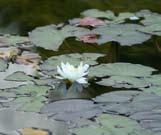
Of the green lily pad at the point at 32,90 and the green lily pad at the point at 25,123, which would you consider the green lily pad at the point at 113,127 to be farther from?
the green lily pad at the point at 32,90

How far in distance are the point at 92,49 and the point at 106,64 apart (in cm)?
38

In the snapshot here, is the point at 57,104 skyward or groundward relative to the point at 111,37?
groundward

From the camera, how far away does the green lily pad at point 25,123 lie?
1804mm

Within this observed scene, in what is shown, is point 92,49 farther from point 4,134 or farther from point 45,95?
point 4,134

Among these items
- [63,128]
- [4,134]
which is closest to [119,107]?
[63,128]

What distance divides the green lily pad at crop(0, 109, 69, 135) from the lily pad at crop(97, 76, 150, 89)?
0.37 metres

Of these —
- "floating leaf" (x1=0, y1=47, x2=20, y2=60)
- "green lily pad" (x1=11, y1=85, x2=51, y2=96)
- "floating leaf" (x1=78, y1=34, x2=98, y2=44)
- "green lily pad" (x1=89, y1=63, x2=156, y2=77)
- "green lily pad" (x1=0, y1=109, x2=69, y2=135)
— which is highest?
"floating leaf" (x1=78, y1=34, x2=98, y2=44)

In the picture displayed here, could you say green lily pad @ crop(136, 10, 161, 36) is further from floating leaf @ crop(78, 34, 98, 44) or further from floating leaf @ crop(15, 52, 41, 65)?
floating leaf @ crop(15, 52, 41, 65)

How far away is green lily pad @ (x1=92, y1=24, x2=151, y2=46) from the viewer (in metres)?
2.67

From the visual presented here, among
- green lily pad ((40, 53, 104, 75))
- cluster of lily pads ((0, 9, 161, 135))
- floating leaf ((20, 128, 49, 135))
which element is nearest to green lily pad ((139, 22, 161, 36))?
cluster of lily pads ((0, 9, 161, 135))

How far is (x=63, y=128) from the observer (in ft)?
5.92

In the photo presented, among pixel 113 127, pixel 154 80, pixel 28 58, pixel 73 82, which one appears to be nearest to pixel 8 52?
pixel 28 58

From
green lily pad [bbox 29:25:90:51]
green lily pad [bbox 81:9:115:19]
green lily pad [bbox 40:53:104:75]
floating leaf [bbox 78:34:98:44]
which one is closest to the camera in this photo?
green lily pad [bbox 40:53:104:75]

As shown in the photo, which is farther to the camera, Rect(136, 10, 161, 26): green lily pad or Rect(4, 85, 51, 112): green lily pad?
Rect(136, 10, 161, 26): green lily pad
